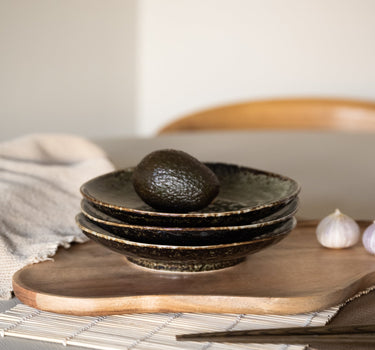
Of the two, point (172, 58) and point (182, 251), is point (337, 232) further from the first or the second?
point (172, 58)

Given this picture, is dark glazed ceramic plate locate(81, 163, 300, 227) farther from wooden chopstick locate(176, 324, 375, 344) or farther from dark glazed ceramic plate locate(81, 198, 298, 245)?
wooden chopstick locate(176, 324, 375, 344)

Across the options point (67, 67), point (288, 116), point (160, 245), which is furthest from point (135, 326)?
point (67, 67)

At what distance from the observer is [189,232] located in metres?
0.71

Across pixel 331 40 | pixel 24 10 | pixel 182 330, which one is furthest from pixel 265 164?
pixel 331 40

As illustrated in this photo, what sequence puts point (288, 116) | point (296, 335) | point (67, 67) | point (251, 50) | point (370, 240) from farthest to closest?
1. point (251, 50)
2. point (67, 67)
3. point (288, 116)
4. point (370, 240)
5. point (296, 335)

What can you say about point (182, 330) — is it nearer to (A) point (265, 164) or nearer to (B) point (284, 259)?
(B) point (284, 259)

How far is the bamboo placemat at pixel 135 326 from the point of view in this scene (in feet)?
2.06

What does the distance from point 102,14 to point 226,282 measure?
2.56m

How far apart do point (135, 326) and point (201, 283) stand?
105 mm

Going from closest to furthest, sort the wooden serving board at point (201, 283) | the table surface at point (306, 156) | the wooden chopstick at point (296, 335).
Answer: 1. the wooden chopstick at point (296, 335)
2. the wooden serving board at point (201, 283)
3. the table surface at point (306, 156)

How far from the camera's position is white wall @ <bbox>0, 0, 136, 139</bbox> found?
2684 mm

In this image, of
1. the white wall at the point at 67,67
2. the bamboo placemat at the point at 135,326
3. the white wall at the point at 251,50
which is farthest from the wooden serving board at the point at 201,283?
the white wall at the point at 251,50

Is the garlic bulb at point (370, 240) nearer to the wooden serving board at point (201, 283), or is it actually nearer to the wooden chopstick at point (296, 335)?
the wooden serving board at point (201, 283)

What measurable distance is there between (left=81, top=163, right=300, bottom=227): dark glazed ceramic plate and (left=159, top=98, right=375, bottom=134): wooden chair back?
1.66m
